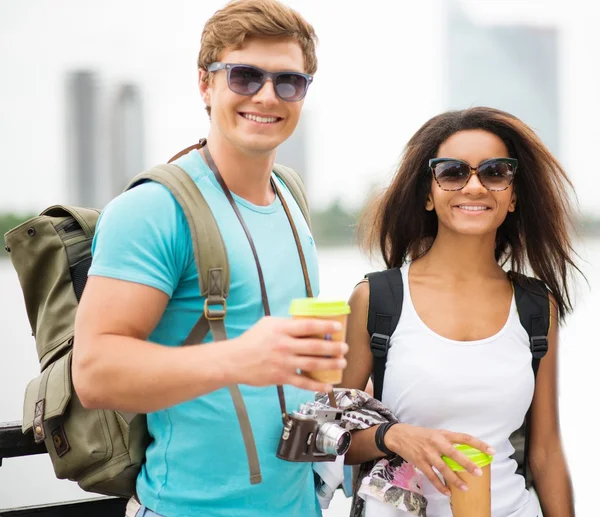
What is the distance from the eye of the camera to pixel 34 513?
6.25ft

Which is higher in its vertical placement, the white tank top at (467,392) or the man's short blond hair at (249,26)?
the man's short blond hair at (249,26)

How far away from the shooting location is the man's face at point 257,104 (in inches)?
61.6

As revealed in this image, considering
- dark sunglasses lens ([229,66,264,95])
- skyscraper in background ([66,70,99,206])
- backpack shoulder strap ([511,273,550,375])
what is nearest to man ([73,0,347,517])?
dark sunglasses lens ([229,66,264,95])

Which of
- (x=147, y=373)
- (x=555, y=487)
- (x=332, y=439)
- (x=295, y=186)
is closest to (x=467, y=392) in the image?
(x=555, y=487)

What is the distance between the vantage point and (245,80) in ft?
5.14

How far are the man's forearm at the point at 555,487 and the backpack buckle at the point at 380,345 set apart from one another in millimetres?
554

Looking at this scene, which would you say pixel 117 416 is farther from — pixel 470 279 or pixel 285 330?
pixel 470 279

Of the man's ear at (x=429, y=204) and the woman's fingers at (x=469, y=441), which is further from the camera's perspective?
the man's ear at (x=429, y=204)

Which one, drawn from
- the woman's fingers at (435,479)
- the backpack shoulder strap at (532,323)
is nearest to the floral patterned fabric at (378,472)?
the woman's fingers at (435,479)

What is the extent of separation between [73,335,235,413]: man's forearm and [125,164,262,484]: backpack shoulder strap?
0.59 ft

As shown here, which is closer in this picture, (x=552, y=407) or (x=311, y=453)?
(x=311, y=453)

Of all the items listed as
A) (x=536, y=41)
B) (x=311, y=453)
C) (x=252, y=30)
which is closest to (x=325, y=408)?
(x=311, y=453)

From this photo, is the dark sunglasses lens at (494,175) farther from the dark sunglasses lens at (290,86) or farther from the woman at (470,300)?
the dark sunglasses lens at (290,86)

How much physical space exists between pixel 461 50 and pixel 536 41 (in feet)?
14.4
